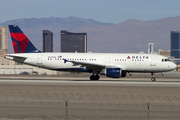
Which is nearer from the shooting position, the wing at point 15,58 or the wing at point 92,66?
the wing at point 92,66

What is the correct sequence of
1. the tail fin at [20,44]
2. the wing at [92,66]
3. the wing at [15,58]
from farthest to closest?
the tail fin at [20,44]
the wing at [15,58]
the wing at [92,66]

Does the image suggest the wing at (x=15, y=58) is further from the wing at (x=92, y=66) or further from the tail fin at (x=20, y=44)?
the wing at (x=92, y=66)

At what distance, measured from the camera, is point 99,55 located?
4572cm

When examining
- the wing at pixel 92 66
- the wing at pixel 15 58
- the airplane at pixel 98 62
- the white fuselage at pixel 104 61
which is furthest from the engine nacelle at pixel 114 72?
the wing at pixel 15 58

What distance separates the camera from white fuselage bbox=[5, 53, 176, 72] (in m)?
44.9

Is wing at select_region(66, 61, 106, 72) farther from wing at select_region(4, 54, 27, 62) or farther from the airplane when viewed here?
wing at select_region(4, 54, 27, 62)

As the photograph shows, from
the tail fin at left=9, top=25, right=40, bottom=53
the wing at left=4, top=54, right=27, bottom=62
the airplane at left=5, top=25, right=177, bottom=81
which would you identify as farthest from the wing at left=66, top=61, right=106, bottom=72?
the tail fin at left=9, top=25, right=40, bottom=53

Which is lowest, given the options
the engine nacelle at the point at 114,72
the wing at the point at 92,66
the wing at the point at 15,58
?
the engine nacelle at the point at 114,72

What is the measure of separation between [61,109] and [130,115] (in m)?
4.07

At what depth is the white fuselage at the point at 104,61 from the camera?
44.9m

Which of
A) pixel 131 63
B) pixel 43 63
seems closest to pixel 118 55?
pixel 131 63

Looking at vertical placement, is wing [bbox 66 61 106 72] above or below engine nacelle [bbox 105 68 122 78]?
above

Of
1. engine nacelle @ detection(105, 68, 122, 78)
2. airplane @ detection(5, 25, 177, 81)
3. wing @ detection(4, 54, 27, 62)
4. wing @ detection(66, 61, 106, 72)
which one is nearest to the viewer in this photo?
Answer: engine nacelle @ detection(105, 68, 122, 78)

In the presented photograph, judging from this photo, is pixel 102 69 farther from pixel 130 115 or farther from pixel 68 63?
pixel 130 115
